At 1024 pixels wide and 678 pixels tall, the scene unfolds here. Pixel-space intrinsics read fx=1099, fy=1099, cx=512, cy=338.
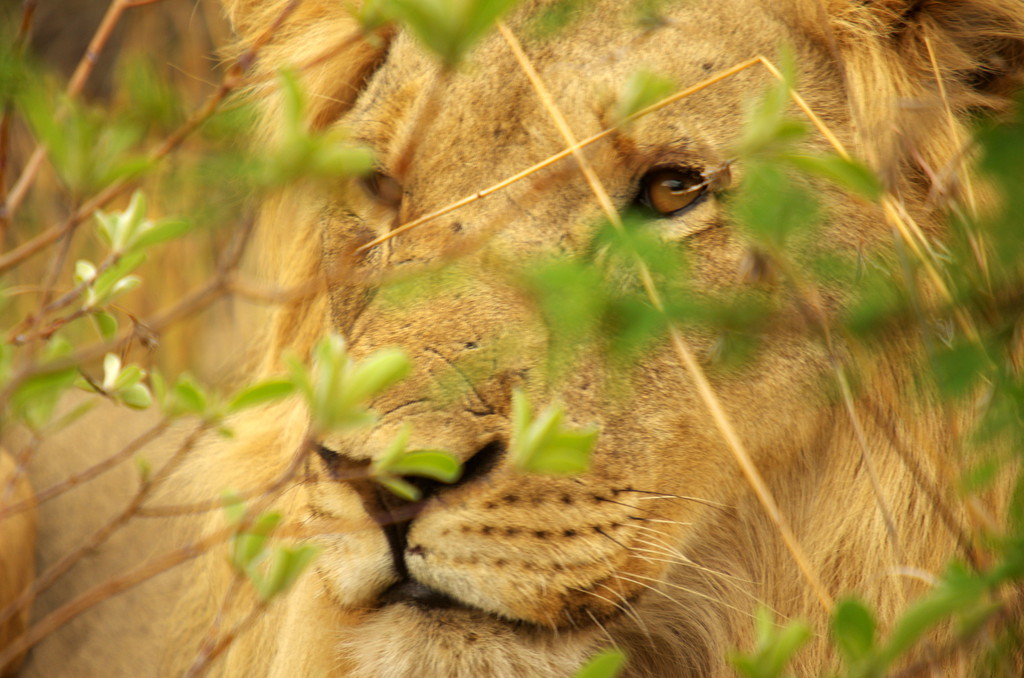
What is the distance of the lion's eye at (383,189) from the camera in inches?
80.9

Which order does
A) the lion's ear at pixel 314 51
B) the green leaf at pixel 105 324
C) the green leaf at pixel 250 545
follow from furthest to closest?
the lion's ear at pixel 314 51 < the green leaf at pixel 105 324 < the green leaf at pixel 250 545

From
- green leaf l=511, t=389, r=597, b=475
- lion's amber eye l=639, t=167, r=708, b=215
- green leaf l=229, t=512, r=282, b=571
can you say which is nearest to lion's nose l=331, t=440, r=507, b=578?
green leaf l=229, t=512, r=282, b=571

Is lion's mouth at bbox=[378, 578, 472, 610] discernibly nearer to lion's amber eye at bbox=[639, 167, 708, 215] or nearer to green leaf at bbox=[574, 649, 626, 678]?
green leaf at bbox=[574, 649, 626, 678]

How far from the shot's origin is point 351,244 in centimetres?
213

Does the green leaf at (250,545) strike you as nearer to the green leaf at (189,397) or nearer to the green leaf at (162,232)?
the green leaf at (189,397)

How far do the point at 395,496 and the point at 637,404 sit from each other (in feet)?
1.34

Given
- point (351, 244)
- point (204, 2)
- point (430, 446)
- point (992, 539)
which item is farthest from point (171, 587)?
point (204, 2)

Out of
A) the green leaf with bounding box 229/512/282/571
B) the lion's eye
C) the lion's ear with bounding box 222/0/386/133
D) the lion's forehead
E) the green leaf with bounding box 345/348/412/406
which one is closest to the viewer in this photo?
the green leaf with bounding box 345/348/412/406

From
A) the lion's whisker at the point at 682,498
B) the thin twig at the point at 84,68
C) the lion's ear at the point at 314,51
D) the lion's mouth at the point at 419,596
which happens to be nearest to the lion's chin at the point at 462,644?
the lion's mouth at the point at 419,596

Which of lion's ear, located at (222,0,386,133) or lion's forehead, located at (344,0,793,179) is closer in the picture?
lion's forehead, located at (344,0,793,179)

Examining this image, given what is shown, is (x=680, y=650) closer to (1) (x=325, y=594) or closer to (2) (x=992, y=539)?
(1) (x=325, y=594)

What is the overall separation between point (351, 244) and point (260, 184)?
0.91 m

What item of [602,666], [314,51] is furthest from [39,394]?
[314,51]

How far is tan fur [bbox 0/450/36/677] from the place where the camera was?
246 centimetres
